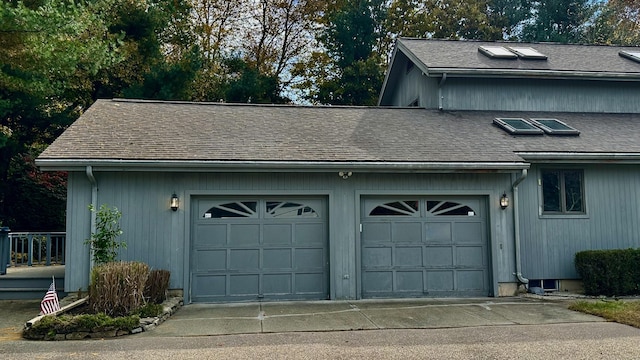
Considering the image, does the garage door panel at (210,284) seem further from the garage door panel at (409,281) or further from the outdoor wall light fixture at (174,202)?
the garage door panel at (409,281)

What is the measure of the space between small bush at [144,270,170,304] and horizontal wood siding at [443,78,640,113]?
800 cm

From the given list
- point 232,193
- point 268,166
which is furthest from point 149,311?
point 268,166

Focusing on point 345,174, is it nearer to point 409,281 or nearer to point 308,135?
point 308,135

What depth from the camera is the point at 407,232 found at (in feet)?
31.2

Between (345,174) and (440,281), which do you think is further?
(440,281)

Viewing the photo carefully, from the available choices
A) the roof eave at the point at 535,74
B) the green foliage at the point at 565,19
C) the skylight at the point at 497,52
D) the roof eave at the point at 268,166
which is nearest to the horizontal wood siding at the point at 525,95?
the roof eave at the point at 535,74

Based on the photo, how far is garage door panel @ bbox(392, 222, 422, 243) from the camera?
31.1 feet

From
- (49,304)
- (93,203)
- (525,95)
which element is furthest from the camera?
(525,95)

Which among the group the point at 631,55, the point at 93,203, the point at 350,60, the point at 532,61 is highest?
the point at 350,60

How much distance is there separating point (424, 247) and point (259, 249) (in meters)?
3.18

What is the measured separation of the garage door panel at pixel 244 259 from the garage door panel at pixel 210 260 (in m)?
0.15

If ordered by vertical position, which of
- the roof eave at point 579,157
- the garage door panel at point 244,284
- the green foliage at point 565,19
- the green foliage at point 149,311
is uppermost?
the green foliage at point 565,19

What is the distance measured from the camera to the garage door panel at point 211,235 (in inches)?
355

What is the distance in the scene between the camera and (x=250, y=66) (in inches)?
874
